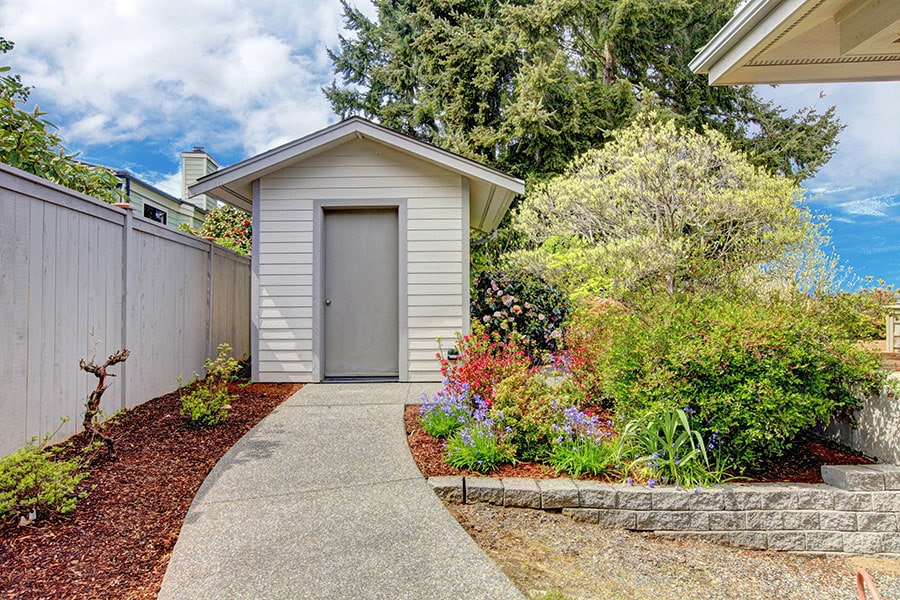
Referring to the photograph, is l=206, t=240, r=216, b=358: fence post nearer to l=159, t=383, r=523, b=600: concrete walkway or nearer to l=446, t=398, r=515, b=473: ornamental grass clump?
l=159, t=383, r=523, b=600: concrete walkway

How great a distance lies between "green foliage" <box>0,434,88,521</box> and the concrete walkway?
2.23 ft

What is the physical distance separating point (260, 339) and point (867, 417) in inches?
250

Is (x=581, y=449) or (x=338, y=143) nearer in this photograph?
(x=581, y=449)

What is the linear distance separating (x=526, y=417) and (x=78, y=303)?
12.1 ft

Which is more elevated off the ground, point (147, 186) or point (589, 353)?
point (147, 186)

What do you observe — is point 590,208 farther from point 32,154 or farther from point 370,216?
point 32,154

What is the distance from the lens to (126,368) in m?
4.93

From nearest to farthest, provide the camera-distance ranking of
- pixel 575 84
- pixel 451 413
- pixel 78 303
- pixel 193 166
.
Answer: pixel 78 303 → pixel 451 413 → pixel 575 84 → pixel 193 166

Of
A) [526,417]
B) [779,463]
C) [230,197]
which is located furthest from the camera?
[230,197]

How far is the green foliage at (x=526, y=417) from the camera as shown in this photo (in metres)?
3.84

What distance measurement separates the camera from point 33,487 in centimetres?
285

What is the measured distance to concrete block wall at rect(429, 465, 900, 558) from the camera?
334 centimetres

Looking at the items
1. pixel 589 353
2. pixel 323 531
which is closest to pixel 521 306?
pixel 589 353

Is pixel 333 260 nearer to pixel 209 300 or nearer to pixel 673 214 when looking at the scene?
pixel 209 300
